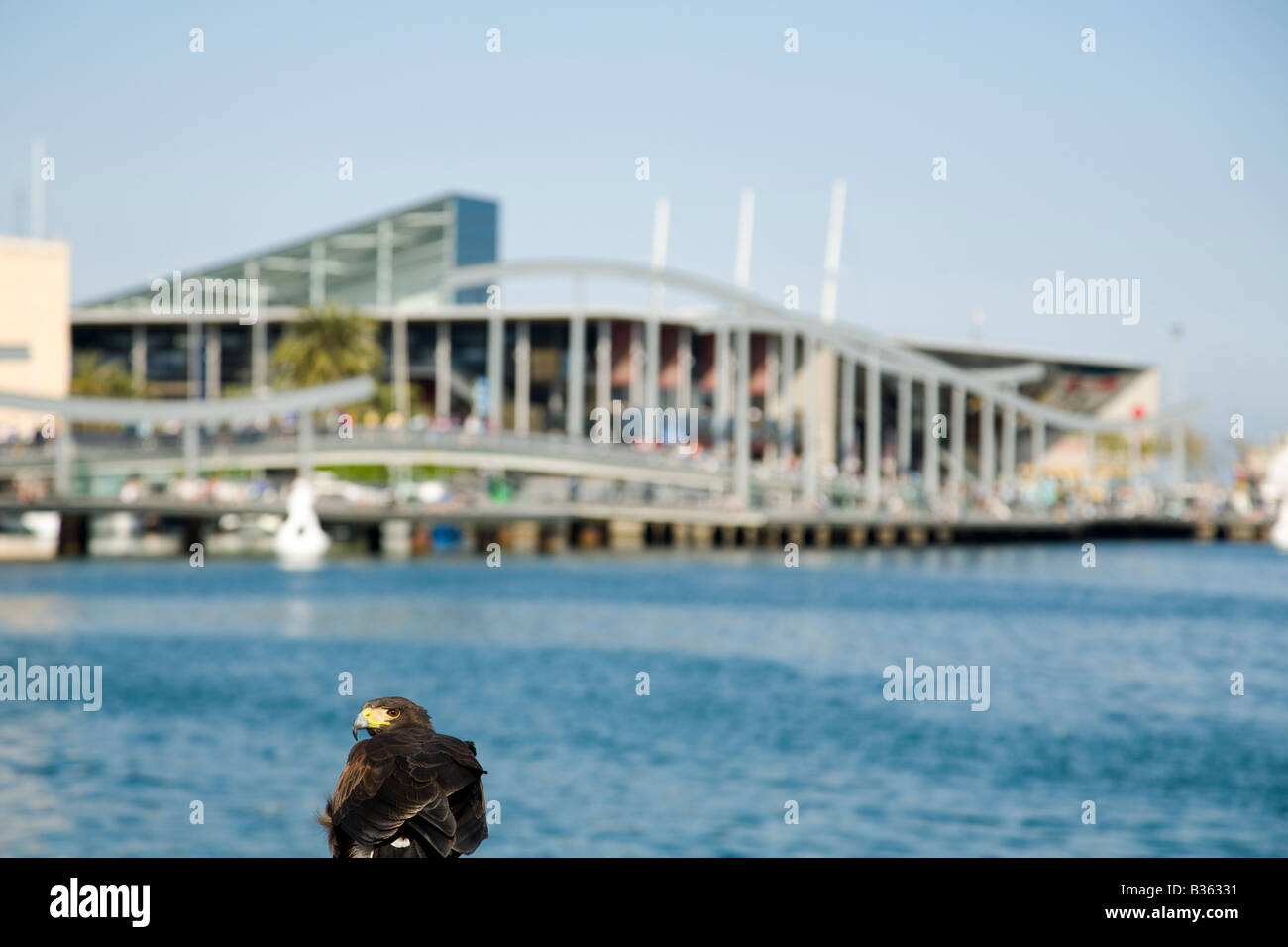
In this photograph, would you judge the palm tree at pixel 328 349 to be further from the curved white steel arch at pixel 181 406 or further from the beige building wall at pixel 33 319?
the curved white steel arch at pixel 181 406

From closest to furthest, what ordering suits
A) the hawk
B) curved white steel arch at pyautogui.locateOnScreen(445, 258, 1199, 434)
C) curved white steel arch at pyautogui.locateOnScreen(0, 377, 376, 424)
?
the hawk → curved white steel arch at pyautogui.locateOnScreen(0, 377, 376, 424) → curved white steel arch at pyautogui.locateOnScreen(445, 258, 1199, 434)

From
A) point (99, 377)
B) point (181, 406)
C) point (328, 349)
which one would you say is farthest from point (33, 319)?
point (181, 406)

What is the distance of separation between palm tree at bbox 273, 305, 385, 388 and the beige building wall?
13.7 meters

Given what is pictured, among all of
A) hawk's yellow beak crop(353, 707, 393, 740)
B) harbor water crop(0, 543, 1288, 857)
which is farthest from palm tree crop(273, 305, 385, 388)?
hawk's yellow beak crop(353, 707, 393, 740)

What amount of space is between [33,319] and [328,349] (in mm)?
17848

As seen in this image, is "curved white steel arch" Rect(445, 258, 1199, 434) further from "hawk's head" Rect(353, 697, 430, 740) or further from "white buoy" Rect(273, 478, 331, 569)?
"hawk's head" Rect(353, 697, 430, 740)

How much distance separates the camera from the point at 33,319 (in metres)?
105

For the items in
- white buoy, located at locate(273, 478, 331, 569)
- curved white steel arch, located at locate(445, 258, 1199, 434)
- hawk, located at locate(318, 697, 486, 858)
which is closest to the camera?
hawk, located at locate(318, 697, 486, 858)

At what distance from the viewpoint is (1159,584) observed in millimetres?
74688

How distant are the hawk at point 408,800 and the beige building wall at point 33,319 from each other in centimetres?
10534

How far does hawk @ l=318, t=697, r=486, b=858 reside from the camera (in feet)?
13.4

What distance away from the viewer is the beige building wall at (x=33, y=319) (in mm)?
104125

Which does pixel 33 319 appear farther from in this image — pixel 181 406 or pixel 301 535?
pixel 301 535
